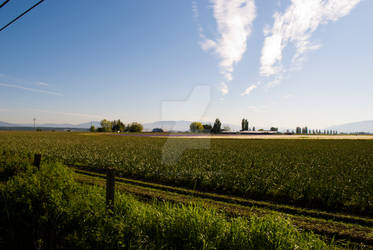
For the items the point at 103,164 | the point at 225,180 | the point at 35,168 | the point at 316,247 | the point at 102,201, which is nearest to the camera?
the point at 316,247

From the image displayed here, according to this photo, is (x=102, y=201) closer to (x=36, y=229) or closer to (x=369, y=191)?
(x=36, y=229)

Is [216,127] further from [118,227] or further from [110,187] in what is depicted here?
→ [118,227]

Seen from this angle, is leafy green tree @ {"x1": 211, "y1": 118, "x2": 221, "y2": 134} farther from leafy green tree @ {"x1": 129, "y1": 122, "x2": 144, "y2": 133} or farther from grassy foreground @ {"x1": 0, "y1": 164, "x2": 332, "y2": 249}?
grassy foreground @ {"x1": 0, "y1": 164, "x2": 332, "y2": 249}

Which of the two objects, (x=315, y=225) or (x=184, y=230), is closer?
(x=184, y=230)

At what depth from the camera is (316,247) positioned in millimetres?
3467

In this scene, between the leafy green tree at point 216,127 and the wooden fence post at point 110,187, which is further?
the leafy green tree at point 216,127

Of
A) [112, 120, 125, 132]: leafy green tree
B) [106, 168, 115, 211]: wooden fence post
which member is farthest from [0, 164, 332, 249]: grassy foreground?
[112, 120, 125, 132]: leafy green tree

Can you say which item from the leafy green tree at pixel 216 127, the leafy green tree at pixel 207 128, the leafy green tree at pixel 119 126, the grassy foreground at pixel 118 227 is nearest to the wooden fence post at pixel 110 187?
the grassy foreground at pixel 118 227

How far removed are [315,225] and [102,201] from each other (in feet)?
21.0

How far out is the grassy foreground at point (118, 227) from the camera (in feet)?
12.0

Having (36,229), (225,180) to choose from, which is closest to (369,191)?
(225,180)

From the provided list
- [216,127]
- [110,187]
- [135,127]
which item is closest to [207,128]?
[216,127]

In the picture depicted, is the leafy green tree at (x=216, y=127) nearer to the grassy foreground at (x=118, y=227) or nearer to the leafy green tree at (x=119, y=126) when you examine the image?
the leafy green tree at (x=119, y=126)

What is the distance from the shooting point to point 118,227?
3.98m
